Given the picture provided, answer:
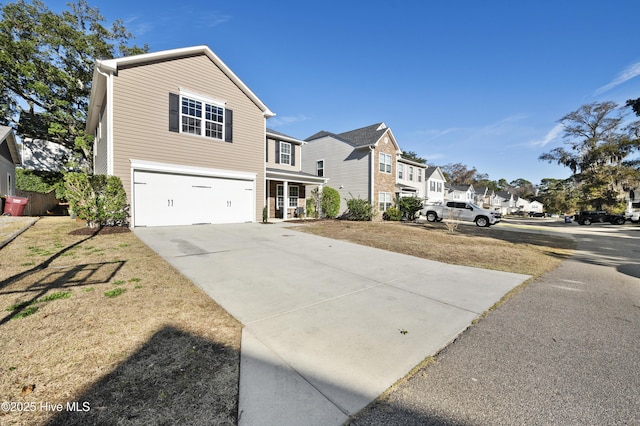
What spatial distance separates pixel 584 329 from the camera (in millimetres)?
3188

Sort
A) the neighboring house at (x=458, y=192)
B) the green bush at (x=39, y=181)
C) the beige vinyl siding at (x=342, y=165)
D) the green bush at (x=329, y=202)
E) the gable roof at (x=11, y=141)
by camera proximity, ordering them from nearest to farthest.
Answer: the gable roof at (x=11, y=141)
the green bush at (x=329, y=202)
the green bush at (x=39, y=181)
the beige vinyl siding at (x=342, y=165)
the neighboring house at (x=458, y=192)

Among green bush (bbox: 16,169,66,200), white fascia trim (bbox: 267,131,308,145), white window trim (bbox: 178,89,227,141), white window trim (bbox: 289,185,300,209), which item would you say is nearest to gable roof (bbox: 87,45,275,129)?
white window trim (bbox: 178,89,227,141)

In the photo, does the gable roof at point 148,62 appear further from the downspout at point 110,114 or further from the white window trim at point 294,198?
the white window trim at point 294,198

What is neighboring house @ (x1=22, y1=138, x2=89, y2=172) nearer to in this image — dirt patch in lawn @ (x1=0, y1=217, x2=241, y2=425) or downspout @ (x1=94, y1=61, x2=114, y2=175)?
downspout @ (x1=94, y1=61, x2=114, y2=175)

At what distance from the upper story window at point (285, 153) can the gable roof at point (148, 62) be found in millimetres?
3554

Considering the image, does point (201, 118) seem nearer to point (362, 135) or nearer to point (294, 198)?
point (294, 198)

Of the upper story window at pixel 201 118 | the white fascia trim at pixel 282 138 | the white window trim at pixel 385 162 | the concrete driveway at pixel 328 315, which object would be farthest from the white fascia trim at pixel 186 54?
the white window trim at pixel 385 162

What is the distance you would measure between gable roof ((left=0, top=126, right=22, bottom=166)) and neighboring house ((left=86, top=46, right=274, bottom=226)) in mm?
5784

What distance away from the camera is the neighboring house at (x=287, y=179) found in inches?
687

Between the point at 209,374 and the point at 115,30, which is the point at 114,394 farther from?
the point at 115,30

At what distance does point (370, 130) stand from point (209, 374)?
73.5ft

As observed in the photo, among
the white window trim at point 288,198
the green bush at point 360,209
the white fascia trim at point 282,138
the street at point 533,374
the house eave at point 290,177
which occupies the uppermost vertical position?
the white fascia trim at point 282,138

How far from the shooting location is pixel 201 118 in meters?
12.3

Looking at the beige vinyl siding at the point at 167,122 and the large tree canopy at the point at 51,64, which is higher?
the large tree canopy at the point at 51,64
